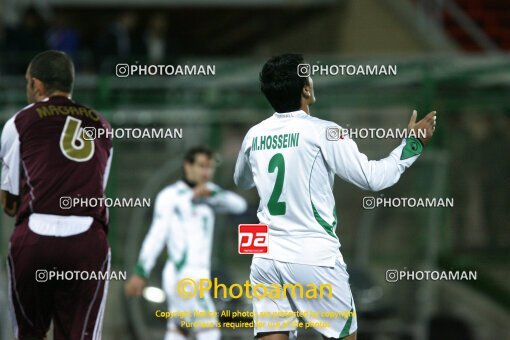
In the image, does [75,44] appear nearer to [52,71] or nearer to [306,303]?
[52,71]

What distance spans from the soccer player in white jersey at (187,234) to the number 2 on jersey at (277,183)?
118 inches

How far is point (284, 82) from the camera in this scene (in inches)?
229

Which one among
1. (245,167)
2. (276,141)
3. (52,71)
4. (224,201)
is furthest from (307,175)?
(224,201)

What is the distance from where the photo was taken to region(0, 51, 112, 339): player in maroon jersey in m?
5.94

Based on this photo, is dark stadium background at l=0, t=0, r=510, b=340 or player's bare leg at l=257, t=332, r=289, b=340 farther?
dark stadium background at l=0, t=0, r=510, b=340

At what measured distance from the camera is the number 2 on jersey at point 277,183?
575cm

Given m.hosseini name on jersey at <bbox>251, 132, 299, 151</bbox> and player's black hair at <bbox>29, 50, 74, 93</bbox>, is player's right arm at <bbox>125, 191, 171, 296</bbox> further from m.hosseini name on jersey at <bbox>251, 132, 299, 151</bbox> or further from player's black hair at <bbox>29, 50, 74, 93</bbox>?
m.hosseini name on jersey at <bbox>251, 132, 299, 151</bbox>

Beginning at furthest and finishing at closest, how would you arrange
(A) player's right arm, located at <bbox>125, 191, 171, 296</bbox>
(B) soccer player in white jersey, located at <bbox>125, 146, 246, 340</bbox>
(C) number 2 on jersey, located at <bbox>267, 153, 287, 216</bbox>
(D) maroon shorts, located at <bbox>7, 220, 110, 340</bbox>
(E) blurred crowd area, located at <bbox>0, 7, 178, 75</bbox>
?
1. (E) blurred crowd area, located at <bbox>0, 7, 178, 75</bbox>
2. (B) soccer player in white jersey, located at <bbox>125, 146, 246, 340</bbox>
3. (A) player's right arm, located at <bbox>125, 191, 171, 296</bbox>
4. (D) maroon shorts, located at <bbox>7, 220, 110, 340</bbox>
5. (C) number 2 on jersey, located at <bbox>267, 153, 287, 216</bbox>

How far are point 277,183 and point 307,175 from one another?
16 centimetres

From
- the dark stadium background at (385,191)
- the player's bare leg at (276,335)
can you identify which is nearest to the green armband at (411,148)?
the player's bare leg at (276,335)

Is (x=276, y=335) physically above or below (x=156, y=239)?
below

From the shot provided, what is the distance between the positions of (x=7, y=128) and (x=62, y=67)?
0.45 meters

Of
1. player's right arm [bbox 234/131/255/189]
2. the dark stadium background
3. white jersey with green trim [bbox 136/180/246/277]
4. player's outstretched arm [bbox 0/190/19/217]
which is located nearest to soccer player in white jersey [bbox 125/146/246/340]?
white jersey with green trim [bbox 136/180/246/277]

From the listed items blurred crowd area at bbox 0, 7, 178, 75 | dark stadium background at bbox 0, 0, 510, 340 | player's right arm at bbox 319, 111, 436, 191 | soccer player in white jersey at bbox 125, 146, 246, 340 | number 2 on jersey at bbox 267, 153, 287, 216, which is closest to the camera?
player's right arm at bbox 319, 111, 436, 191
